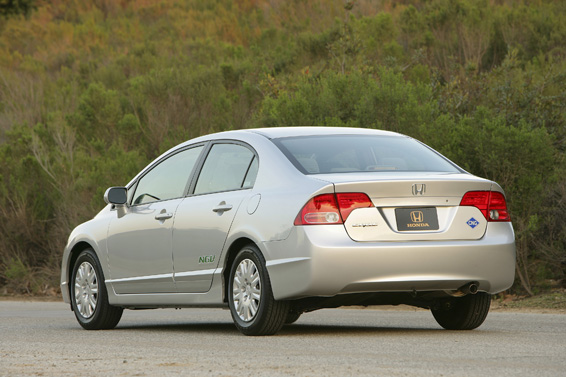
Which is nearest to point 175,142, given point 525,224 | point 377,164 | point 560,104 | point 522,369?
point 560,104

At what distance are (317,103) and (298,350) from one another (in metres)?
13.3

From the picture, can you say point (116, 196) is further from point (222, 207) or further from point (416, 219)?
point (416, 219)

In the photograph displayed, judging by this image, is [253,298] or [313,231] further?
[253,298]

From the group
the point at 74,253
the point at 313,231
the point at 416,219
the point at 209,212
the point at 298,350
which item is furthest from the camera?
the point at 74,253

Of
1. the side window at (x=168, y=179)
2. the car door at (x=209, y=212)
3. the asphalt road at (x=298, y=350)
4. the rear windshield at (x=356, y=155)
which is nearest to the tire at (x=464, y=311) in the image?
the asphalt road at (x=298, y=350)

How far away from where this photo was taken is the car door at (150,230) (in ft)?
31.1

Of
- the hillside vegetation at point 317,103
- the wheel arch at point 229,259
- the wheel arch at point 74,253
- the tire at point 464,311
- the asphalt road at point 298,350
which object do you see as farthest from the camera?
the hillside vegetation at point 317,103

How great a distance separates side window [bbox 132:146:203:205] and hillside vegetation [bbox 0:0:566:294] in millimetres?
7381

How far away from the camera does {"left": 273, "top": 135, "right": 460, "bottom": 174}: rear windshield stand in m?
8.45

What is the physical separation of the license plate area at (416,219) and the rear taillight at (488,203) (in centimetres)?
29

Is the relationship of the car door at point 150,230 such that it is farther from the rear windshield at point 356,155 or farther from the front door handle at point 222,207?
the rear windshield at point 356,155

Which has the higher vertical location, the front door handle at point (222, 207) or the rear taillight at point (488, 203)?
the front door handle at point (222, 207)

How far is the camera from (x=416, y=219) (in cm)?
796

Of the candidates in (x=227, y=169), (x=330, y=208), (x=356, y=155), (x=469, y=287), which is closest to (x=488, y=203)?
(x=469, y=287)
